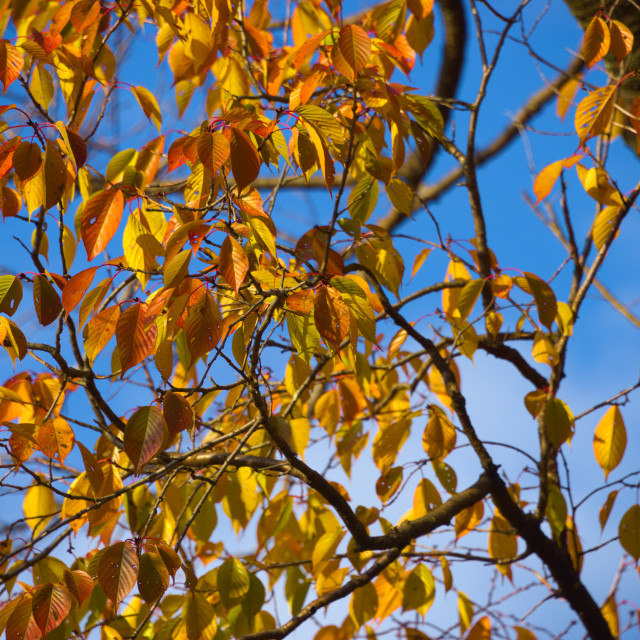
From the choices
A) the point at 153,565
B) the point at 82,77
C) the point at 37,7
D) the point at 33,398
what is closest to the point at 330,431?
the point at 33,398

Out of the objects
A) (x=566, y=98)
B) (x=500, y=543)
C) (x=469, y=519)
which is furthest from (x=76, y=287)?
(x=566, y=98)

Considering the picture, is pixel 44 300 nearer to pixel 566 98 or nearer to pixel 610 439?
pixel 610 439

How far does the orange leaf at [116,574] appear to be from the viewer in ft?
2.58

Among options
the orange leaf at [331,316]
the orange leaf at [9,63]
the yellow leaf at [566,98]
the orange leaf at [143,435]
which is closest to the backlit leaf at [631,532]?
the orange leaf at [331,316]

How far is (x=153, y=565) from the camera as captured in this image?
2.59ft

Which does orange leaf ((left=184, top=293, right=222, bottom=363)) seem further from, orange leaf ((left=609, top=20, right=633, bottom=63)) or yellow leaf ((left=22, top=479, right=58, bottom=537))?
orange leaf ((left=609, top=20, right=633, bottom=63))

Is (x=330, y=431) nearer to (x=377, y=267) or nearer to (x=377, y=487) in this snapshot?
(x=377, y=487)

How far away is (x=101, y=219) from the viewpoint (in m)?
0.87

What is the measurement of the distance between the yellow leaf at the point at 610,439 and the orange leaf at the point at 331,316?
2.67 ft

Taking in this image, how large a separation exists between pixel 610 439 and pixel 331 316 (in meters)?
0.84

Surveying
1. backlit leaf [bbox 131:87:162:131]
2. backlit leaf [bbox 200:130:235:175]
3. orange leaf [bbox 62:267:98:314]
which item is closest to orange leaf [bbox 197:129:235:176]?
backlit leaf [bbox 200:130:235:175]

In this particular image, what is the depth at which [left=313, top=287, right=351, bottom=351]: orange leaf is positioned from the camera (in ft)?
2.43

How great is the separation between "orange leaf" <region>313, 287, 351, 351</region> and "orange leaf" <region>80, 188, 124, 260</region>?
32 cm

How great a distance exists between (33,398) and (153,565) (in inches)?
23.2
